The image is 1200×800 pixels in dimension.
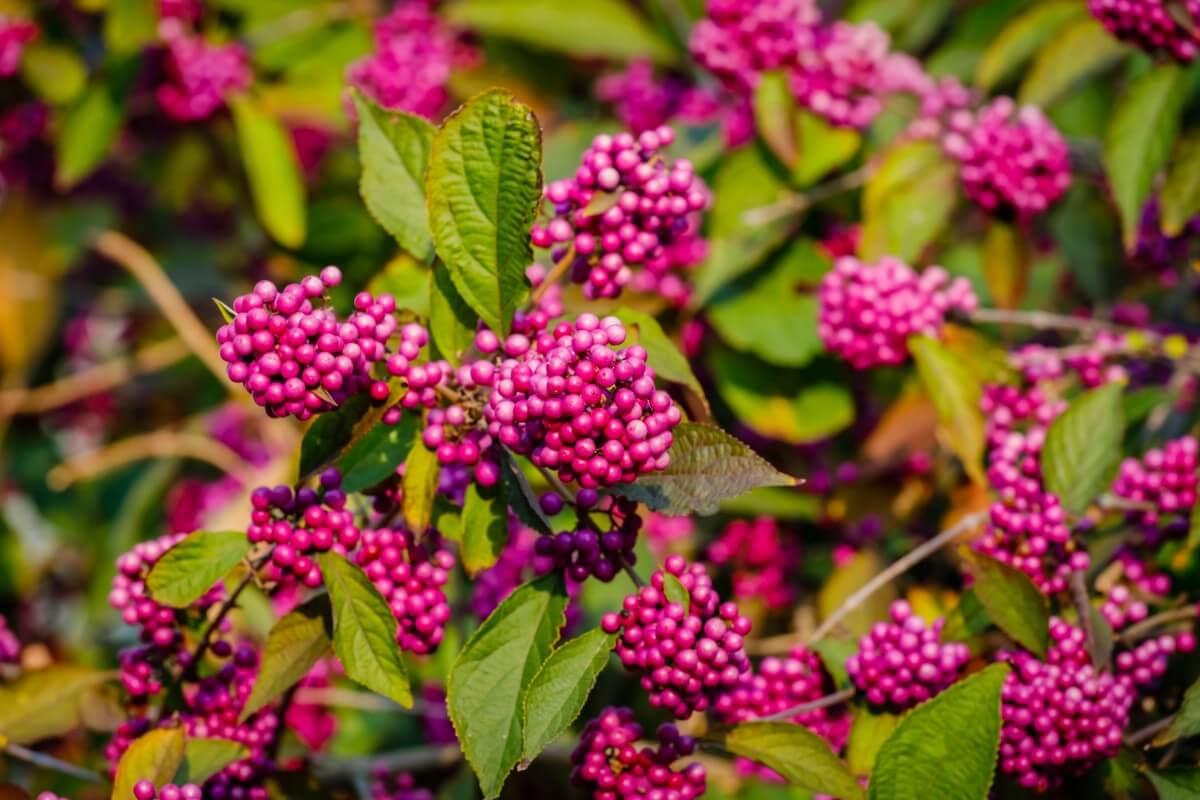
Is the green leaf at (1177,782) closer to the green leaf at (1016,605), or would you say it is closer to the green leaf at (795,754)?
the green leaf at (1016,605)

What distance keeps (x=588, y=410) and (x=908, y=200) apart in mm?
1318

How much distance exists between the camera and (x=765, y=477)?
1.36 m

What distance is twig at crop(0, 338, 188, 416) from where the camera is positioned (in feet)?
11.8

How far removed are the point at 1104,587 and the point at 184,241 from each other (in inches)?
120

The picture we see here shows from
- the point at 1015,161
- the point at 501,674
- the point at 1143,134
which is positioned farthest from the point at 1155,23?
the point at 501,674

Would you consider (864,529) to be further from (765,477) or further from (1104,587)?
(765,477)

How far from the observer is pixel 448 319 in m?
1.59

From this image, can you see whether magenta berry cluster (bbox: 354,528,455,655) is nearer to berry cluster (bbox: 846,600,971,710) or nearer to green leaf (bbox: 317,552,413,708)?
green leaf (bbox: 317,552,413,708)

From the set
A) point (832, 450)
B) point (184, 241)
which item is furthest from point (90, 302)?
point (832, 450)

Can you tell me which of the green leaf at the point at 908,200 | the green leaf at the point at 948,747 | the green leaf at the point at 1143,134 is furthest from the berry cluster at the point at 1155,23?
the green leaf at the point at 948,747

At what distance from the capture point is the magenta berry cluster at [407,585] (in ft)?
5.15

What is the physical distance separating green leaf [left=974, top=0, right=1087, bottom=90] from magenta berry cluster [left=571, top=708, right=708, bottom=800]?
66.3 inches

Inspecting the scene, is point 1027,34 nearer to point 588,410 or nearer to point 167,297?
point 588,410

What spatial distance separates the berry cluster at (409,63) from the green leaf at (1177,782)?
2.14 meters
